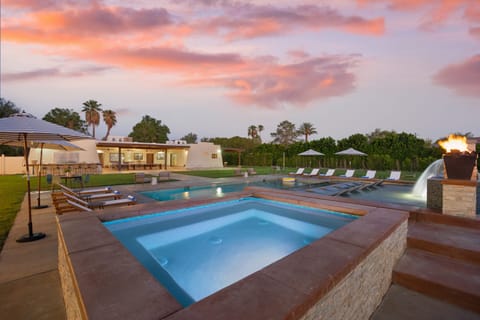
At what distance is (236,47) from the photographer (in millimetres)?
14500

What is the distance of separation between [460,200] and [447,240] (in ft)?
4.41

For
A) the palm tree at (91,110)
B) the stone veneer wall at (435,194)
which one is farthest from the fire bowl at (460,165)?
the palm tree at (91,110)

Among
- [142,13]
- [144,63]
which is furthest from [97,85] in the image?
[142,13]

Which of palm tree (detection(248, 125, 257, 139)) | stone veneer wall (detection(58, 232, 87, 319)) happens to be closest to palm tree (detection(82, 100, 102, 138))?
palm tree (detection(248, 125, 257, 139))

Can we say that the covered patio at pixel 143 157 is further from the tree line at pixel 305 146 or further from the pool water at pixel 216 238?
the pool water at pixel 216 238

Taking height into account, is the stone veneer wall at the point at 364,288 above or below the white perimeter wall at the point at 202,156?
below

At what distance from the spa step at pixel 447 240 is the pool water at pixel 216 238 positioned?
1375mm

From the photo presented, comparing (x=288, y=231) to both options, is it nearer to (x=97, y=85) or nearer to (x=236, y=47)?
(x=236, y=47)

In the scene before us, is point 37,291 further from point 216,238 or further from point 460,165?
point 460,165

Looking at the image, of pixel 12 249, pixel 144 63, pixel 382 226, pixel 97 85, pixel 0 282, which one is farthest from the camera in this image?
pixel 97 85

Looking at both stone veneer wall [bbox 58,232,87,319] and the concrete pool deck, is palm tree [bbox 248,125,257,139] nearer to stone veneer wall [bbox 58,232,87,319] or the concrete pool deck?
the concrete pool deck

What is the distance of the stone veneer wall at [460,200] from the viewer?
14.5 feet

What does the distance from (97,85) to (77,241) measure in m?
23.5

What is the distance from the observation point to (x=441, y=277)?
10.3ft
